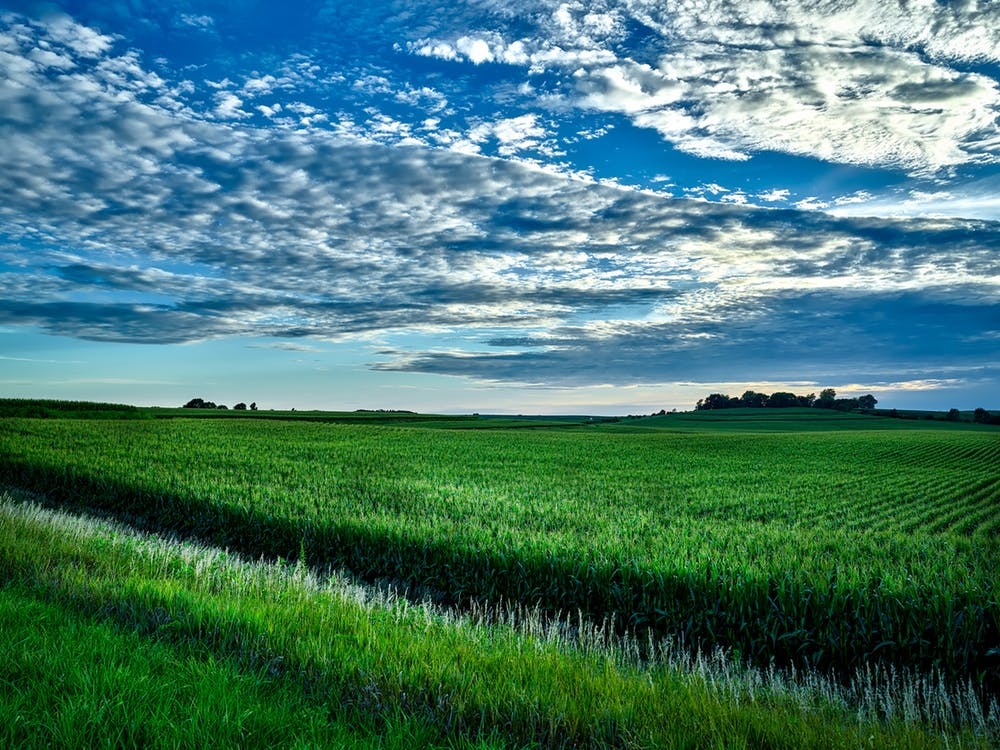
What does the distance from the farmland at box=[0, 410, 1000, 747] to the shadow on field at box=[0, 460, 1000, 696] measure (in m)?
0.04

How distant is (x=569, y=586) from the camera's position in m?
12.1

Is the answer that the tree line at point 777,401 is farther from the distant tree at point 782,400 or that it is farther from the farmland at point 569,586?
the farmland at point 569,586

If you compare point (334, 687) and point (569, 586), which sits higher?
point (334, 687)

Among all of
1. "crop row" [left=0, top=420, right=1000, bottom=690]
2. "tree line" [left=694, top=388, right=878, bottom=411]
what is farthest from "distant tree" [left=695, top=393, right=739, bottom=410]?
"crop row" [left=0, top=420, right=1000, bottom=690]

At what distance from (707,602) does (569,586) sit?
8.41 ft

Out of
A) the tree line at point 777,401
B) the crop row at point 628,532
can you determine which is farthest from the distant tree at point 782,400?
the crop row at point 628,532

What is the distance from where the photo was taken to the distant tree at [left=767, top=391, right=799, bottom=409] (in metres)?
171

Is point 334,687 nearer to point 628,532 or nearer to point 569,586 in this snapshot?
point 569,586

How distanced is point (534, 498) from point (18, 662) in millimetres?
16077

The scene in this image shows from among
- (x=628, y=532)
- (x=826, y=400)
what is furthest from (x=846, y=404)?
(x=628, y=532)

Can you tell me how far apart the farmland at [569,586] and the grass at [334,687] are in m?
0.04

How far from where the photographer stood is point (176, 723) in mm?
4875

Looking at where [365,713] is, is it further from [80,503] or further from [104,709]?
Result: [80,503]

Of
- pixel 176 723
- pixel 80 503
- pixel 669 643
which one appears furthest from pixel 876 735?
pixel 80 503
